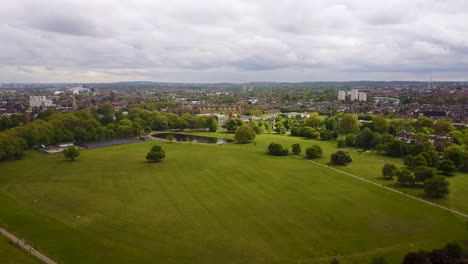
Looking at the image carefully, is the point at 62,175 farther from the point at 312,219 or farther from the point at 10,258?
the point at 312,219

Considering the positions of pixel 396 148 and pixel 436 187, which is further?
pixel 396 148

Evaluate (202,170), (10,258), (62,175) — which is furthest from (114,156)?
(10,258)

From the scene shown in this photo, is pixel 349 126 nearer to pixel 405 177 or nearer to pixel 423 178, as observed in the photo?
pixel 405 177

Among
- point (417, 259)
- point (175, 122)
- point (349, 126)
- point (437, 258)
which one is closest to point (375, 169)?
point (437, 258)

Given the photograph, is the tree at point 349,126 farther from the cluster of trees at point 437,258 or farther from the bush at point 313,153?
the cluster of trees at point 437,258

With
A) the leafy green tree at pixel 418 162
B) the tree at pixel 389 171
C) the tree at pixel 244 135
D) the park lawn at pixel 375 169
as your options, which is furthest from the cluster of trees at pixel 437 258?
the tree at pixel 244 135
